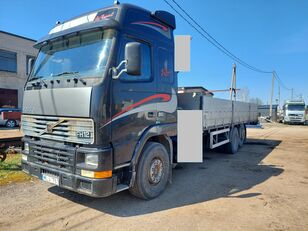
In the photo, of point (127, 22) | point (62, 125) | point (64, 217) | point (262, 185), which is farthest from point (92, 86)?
point (262, 185)

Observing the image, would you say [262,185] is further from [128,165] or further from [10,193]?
[10,193]

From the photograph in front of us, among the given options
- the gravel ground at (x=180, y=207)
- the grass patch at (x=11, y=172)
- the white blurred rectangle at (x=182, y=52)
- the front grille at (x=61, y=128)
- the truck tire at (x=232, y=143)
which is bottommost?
the gravel ground at (x=180, y=207)

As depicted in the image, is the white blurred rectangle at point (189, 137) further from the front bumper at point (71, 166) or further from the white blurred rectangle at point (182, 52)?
the front bumper at point (71, 166)

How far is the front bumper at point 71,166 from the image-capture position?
10.9 ft

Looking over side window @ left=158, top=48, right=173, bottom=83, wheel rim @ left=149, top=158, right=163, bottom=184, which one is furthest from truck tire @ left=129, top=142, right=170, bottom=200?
side window @ left=158, top=48, right=173, bottom=83

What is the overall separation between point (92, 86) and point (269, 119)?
3906 centimetres

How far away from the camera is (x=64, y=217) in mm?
3648

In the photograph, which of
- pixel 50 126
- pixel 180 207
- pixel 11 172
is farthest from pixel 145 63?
pixel 11 172

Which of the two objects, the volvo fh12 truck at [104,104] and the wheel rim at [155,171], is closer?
the volvo fh12 truck at [104,104]

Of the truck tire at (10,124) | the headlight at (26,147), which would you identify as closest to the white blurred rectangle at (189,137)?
the headlight at (26,147)

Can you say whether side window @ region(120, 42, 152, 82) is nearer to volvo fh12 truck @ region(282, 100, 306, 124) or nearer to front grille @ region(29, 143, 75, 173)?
front grille @ region(29, 143, 75, 173)

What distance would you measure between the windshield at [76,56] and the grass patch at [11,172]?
245 cm

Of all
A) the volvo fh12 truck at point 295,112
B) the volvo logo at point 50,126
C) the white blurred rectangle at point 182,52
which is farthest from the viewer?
the volvo fh12 truck at point 295,112

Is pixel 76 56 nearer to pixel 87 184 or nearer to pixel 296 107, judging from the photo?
pixel 87 184
